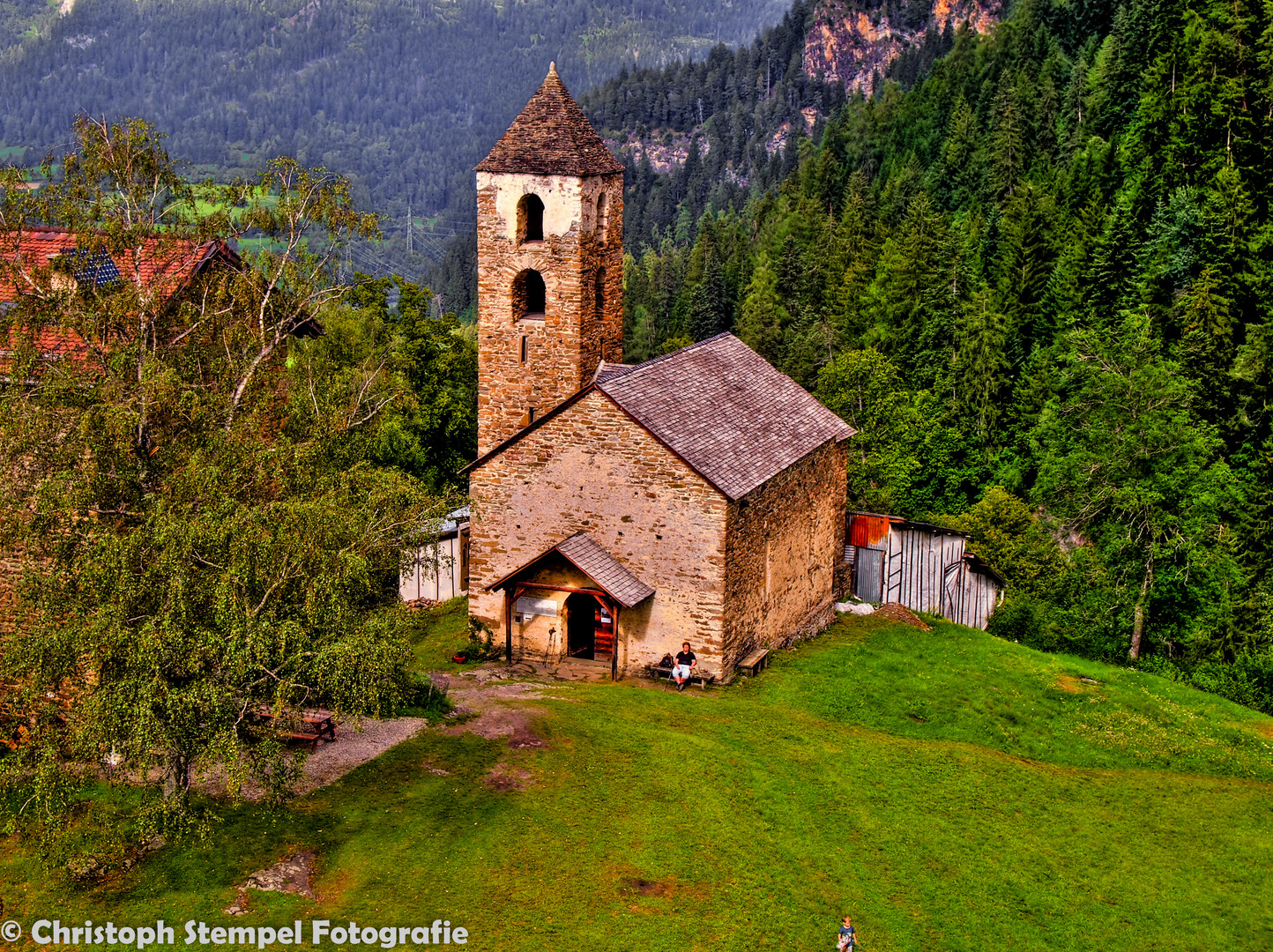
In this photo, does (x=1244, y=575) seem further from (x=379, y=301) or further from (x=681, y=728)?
(x=379, y=301)

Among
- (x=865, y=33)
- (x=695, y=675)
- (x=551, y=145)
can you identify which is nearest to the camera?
(x=695, y=675)

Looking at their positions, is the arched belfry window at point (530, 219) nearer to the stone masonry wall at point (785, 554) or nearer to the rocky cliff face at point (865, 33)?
the stone masonry wall at point (785, 554)

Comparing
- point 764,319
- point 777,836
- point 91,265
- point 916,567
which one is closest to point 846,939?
point 777,836

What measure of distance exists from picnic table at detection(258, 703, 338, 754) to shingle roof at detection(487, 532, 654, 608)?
24.4 ft

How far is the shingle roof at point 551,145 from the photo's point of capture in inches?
1455

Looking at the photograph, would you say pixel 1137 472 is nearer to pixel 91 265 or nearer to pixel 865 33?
pixel 91 265

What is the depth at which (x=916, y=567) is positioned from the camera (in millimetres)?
48500

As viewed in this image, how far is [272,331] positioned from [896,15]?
169985mm

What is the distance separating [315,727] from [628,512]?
32.9ft

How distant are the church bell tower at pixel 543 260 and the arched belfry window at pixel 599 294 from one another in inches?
1.5

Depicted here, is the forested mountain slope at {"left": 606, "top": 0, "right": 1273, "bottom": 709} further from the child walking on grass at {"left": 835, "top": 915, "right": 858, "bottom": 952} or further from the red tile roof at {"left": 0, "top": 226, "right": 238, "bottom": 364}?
the red tile roof at {"left": 0, "top": 226, "right": 238, "bottom": 364}

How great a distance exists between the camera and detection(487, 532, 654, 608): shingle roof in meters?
33.0

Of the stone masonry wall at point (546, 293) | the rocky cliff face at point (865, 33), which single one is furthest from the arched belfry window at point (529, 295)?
the rocky cliff face at point (865, 33)

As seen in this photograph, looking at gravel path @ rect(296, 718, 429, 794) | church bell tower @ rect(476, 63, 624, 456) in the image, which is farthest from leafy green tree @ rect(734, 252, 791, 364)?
gravel path @ rect(296, 718, 429, 794)
